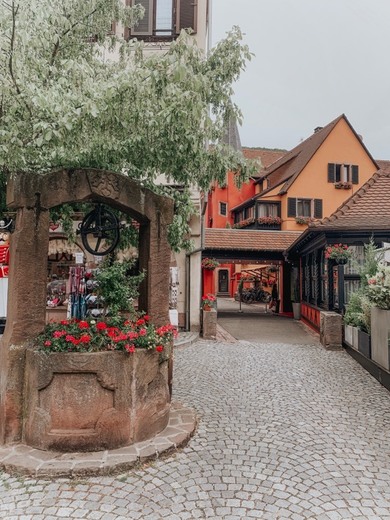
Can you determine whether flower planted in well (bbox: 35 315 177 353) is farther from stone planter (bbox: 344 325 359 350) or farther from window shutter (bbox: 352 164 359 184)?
window shutter (bbox: 352 164 359 184)

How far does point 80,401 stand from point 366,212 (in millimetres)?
9818

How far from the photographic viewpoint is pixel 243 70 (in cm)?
505

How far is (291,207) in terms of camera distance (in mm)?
23453

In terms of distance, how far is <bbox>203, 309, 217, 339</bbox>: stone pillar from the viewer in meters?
10.7

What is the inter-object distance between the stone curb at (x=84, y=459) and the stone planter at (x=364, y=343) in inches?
184

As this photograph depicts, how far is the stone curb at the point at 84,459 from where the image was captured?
10.9 ft

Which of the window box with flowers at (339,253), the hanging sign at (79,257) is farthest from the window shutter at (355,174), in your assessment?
the hanging sign at (79,257)

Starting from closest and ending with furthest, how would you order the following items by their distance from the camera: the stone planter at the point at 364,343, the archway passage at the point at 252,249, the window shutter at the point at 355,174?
the stone planter at the point at 364,343, the archway passage at the point at 252,249, the window shutter at the point at 355,174

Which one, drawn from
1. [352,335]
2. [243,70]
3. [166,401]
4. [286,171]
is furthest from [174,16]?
[286,171]

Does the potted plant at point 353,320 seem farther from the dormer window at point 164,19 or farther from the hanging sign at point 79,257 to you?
the dormer window at point 164,19

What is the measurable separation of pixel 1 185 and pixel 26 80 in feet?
4.75

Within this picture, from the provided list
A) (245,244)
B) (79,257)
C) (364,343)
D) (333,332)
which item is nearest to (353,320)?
(333,332)

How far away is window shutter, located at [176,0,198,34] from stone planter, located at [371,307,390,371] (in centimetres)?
934

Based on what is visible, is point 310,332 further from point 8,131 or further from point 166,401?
point 8,131
